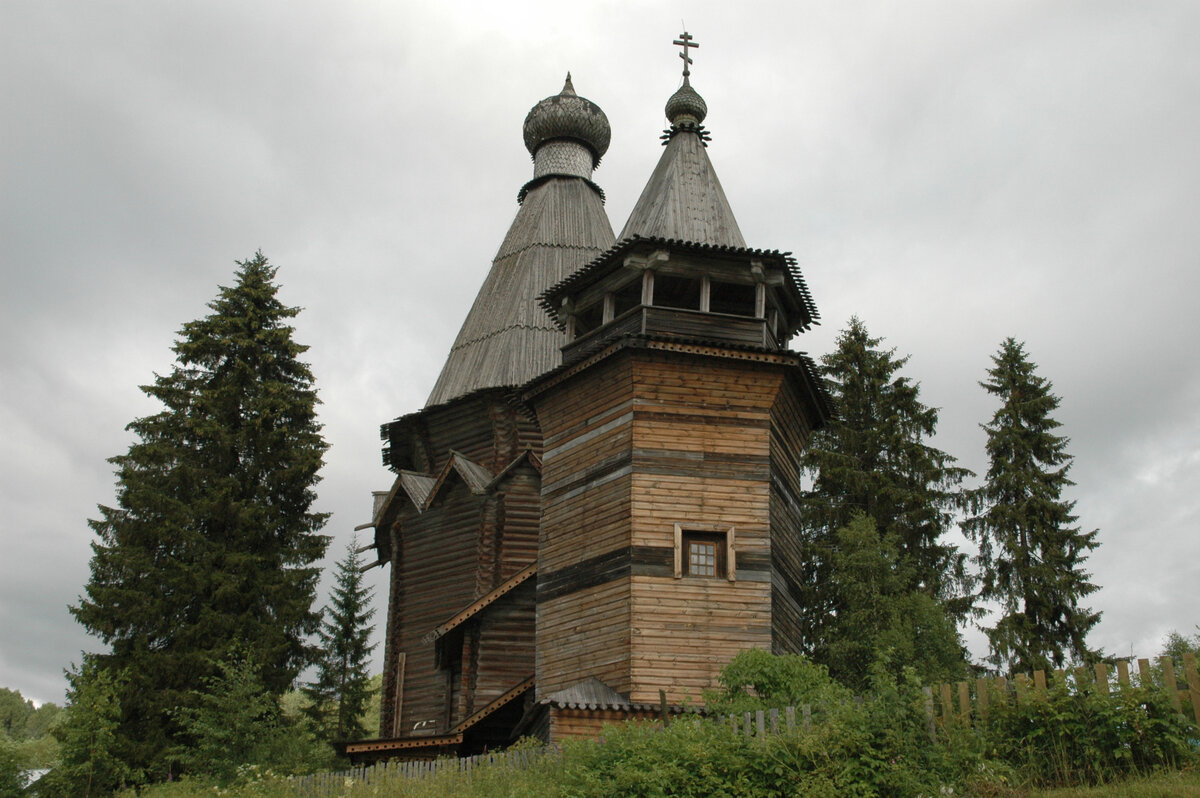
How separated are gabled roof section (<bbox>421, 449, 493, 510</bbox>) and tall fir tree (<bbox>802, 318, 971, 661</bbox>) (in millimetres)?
8600

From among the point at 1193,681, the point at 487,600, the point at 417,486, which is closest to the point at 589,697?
the point at 487,600

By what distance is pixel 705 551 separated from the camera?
17969 millimetres

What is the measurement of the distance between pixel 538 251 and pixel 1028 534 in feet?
49.9

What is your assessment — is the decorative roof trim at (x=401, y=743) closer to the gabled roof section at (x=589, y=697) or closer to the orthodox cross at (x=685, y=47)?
the gabled roof section at (x=589, y=697)

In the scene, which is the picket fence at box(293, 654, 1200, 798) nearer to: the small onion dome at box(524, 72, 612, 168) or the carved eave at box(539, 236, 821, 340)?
the carved eave at box(539, 236, 821, 340)

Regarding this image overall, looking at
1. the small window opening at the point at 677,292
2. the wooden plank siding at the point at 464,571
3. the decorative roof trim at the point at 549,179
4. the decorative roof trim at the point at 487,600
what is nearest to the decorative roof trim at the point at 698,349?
the small window opening at the point at 677,292

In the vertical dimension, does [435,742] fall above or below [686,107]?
below

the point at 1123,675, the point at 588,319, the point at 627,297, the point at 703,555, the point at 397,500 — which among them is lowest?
the point at 1123,675

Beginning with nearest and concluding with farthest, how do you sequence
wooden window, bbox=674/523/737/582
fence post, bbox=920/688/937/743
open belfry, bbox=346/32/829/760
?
1. fence post, bbox=920/688/937/743
2. open belfry, bbox=346/32/829/760
3. wooden window, bbox=674/523/737/582

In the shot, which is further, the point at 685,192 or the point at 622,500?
the point at 685,192

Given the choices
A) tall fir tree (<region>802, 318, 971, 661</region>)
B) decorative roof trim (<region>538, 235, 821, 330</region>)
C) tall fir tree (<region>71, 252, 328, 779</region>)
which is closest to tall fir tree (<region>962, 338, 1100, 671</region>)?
tall fir tree (<region>802, 318, 971, 661</region>)

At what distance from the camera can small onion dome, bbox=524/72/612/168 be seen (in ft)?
109

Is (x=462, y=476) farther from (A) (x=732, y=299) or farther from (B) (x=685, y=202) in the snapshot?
(B) (x=685, y=202)

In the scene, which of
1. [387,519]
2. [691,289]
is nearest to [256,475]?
[387,519]
